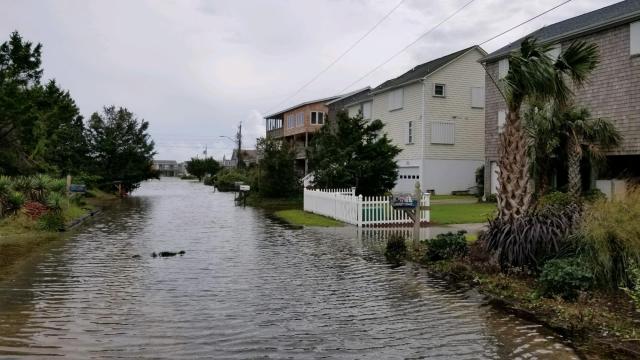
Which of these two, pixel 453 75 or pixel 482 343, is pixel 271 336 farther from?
pixel 453 75

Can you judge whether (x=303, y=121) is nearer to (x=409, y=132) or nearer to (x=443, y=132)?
(x=409, y=132)

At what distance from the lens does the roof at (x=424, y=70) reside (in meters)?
38.7

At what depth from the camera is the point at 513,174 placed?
433 inches

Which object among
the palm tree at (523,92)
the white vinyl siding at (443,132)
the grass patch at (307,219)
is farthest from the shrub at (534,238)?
the white vinyl siding at (443,132)

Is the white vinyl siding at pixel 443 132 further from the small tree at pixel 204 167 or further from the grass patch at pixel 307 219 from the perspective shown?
the small tree at pixel 204 167

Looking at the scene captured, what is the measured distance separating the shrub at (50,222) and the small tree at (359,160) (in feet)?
39.0

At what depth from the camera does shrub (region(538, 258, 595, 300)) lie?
8219 millimetres

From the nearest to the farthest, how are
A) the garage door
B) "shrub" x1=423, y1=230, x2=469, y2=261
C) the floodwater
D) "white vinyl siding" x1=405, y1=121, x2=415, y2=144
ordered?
the floodwater, "shrub" x1=423, y1=230, x2=469, y2=261, the garage door, "white vinyl siding" x1=405, y1=121, x2=415, y2=144

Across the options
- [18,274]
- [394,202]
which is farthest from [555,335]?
[18,274]

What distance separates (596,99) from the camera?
81.4 ft

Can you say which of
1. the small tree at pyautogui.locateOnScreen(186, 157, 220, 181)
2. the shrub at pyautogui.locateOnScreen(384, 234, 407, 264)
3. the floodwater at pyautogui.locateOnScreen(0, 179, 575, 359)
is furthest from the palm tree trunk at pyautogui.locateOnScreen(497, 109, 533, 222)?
the small tree at pyautogui.locateOnScreen(186, 157, 220, 181)

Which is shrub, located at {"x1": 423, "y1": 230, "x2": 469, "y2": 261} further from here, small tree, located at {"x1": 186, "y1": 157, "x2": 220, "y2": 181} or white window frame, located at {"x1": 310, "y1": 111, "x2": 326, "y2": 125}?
small tree, located at {"x1": 186, "y1": 157, "x2": 220, "y2": 181}

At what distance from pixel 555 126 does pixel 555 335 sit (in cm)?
1772

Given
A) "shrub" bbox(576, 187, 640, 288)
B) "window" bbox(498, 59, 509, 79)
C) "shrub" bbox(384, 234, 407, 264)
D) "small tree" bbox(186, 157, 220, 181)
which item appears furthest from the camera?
"small tree" bbox(186, 157, 220, 181)
